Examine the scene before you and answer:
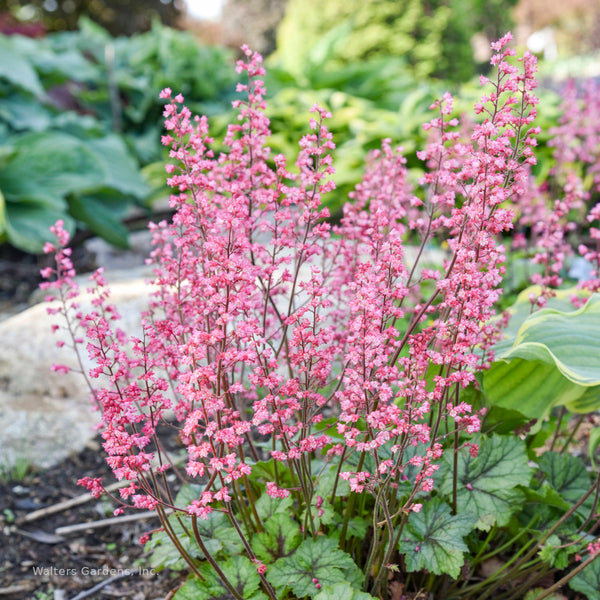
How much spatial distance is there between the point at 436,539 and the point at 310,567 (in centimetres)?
31

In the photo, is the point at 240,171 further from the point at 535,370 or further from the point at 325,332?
the point at 535,370

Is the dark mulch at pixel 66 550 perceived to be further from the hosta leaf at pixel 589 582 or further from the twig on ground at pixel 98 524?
the hosta leaf at pixel 589 582

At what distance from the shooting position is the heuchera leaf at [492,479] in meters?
1.56

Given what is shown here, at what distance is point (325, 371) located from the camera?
1303mm

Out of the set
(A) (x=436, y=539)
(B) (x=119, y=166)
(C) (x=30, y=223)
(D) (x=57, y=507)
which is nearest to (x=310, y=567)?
(A) (x=436, y=539)

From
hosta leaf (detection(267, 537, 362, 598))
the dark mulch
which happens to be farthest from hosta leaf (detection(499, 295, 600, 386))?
the dark mulch

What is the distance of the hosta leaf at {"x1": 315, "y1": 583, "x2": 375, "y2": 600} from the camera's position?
129cm

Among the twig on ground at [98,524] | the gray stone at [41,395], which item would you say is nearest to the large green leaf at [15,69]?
the gray stone at [41,395]

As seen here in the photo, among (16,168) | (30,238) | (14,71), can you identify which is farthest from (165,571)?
(14,71)

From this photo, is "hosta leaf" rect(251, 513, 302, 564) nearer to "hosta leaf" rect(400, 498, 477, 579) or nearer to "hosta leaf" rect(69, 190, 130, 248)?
"hosta leaf" rect(400, 498, 477, 579)

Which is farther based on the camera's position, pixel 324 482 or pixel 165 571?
pixel 165 571

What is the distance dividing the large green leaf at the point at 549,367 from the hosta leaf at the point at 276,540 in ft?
2.22

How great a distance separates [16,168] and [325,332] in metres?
3.94

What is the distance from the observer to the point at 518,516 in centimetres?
184
